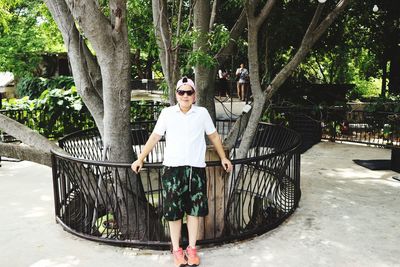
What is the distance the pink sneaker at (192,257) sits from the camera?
4.63m

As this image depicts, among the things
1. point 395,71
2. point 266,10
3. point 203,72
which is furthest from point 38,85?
point 266,10

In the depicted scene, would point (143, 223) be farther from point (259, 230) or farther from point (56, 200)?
point (259, 230)

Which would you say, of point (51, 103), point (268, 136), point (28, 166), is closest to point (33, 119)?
point (51, 103)

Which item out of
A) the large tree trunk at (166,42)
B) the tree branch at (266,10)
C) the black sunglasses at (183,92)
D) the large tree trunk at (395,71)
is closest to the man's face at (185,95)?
the black sunglasses at (183,92)

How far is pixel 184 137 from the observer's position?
4477mm

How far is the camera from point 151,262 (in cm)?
477

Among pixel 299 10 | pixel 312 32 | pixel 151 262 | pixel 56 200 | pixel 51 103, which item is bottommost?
pixel 151 262

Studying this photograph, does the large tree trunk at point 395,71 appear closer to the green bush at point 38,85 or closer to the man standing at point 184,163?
the green bush at point 38,85

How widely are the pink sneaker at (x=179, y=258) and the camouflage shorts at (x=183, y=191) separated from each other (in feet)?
1.21

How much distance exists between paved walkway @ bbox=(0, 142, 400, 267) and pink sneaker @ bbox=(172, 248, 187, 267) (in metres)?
0.13

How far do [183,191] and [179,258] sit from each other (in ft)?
2.38

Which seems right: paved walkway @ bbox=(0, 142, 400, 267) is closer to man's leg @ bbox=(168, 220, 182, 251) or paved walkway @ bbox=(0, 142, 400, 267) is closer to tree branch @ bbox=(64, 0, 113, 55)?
man's leg @ bbox=(168, 220, 182, 251)

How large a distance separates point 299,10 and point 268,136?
6026 mm

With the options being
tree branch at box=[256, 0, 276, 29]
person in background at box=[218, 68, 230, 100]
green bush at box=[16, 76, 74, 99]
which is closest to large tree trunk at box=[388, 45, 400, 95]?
person in background at box=[218, 68, 230, 100]
